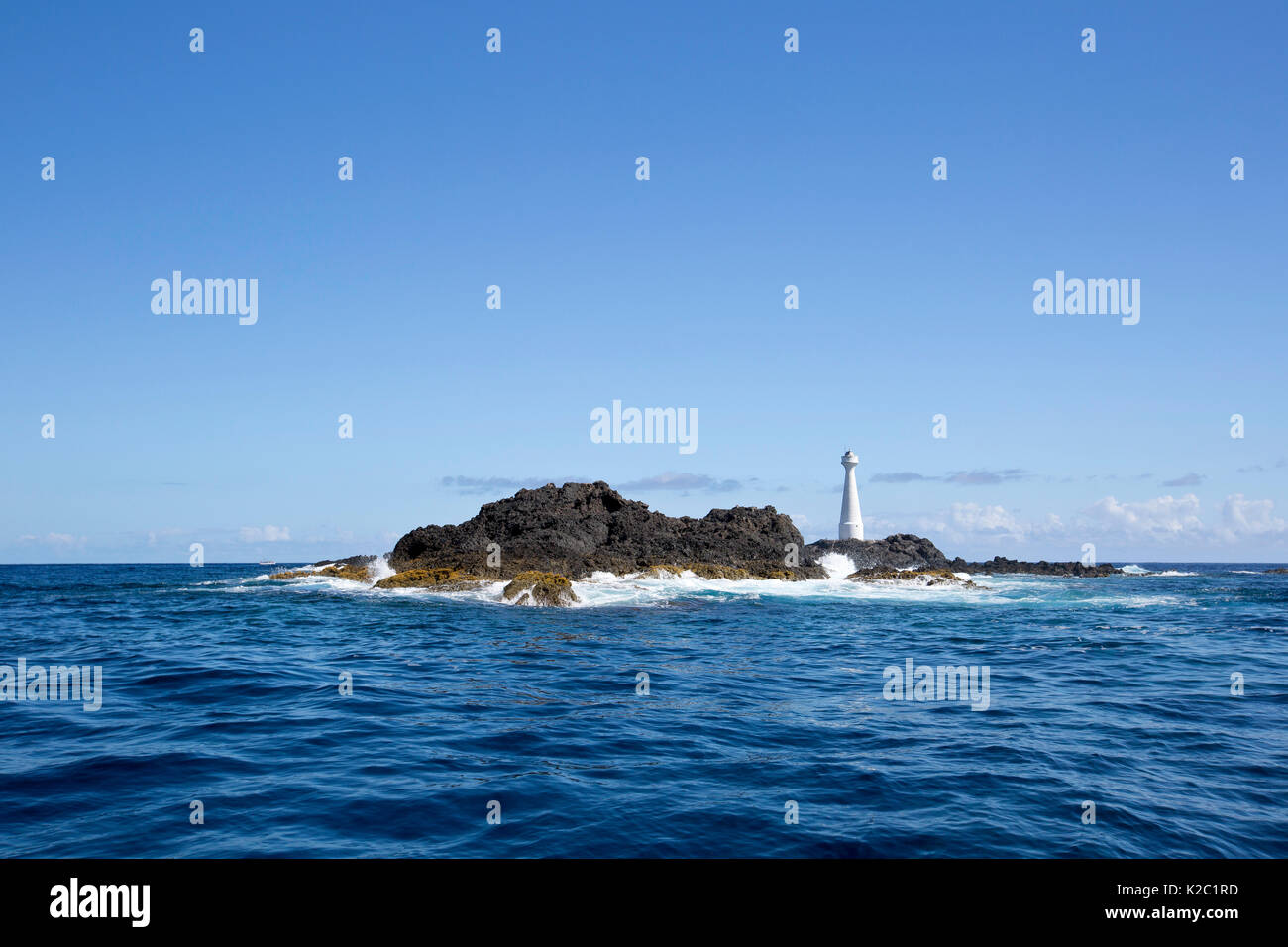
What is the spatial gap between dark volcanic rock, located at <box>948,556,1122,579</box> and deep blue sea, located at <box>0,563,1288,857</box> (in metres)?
64.2

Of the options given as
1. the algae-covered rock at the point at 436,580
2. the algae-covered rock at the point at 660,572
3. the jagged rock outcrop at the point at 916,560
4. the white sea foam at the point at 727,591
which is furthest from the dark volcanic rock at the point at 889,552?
the algae-covered rock at the point at 436,580

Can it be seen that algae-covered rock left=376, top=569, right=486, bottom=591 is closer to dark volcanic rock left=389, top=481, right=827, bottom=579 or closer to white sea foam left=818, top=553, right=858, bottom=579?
dark volcanic rock left=389, top=481, right=827, bottom=579

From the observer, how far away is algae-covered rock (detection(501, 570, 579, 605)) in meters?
34.1

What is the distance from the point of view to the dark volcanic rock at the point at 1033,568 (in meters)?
85.4

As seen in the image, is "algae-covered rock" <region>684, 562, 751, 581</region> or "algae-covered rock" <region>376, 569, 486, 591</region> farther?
"algae-covered rock" <region>684, 562, 751, 581</region>

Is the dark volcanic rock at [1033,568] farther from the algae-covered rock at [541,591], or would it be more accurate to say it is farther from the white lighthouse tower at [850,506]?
the algae-covered rock at [541,591]

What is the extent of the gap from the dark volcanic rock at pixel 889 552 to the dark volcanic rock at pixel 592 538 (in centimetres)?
1175

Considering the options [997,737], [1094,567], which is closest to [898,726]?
[997,737]

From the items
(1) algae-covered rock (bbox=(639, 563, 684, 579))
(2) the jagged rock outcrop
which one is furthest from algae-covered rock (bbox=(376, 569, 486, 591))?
(2) the jagged rock outcrop

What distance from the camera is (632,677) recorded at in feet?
56.8

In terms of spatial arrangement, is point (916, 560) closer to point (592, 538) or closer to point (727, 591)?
point (592, 538)
